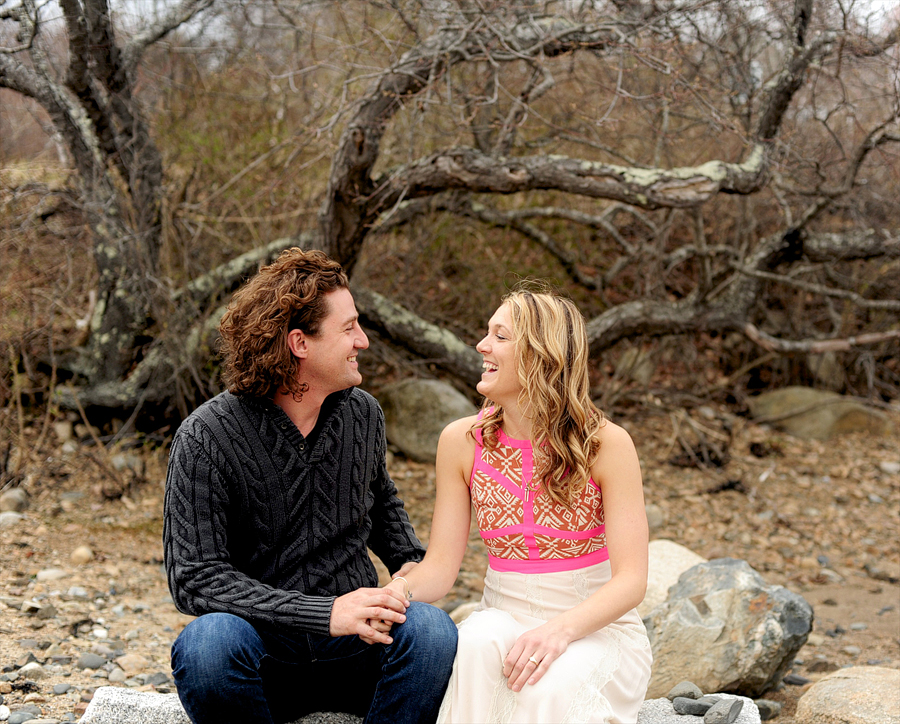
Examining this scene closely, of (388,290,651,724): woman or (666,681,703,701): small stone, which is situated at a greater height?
(388,290,651,724): woman

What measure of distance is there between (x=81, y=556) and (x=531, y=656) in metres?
3.30

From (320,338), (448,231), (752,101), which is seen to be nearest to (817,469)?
(752,101)

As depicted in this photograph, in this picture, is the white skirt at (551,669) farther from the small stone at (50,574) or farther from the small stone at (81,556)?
the small stone at (81,556)

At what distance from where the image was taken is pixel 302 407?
8.37 ft

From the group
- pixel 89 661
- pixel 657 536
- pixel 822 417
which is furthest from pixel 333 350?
pixel 822 417

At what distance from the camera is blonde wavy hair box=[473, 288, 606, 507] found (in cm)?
244

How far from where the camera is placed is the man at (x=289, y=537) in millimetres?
2242

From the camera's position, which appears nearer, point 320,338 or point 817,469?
point 320,338

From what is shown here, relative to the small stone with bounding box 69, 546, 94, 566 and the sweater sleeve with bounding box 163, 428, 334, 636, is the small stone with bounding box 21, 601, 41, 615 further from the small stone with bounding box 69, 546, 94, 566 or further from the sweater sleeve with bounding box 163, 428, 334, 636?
the sweater sleeve with bounding box 163, 428, 334, 636

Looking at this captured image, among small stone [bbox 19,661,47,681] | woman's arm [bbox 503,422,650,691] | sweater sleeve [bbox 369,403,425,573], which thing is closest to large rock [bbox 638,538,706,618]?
sweater sleeve [bbox 369,403,425,573]

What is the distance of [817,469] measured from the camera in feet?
23.1

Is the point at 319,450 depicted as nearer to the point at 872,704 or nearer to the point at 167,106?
the point at 872,704

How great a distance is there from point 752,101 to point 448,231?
→ 242 cm

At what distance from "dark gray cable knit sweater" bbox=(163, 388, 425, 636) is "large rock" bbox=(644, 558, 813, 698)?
1.69 m
